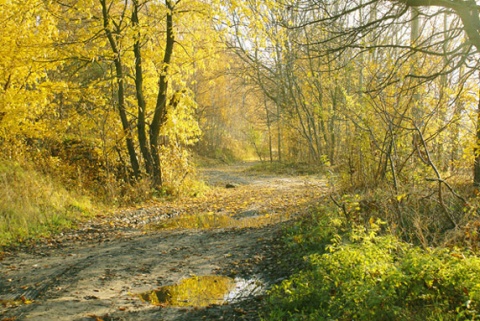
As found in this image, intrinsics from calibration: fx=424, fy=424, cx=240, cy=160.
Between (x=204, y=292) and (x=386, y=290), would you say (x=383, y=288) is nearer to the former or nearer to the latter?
(x=386, y=290)

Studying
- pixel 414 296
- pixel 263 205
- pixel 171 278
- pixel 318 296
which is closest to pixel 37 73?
pixel 263 205

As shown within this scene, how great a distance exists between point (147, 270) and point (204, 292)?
1178 mm

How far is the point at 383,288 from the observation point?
3.60 metres

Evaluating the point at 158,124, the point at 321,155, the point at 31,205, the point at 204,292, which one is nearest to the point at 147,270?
the point at 204,292

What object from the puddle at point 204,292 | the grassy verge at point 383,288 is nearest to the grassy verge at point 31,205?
the puddle at point 204,292

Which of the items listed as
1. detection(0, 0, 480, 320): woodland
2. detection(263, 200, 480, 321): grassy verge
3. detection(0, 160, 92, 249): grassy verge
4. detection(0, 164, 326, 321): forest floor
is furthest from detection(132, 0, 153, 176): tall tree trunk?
detection(263, 200, 480, 321): grassy verge

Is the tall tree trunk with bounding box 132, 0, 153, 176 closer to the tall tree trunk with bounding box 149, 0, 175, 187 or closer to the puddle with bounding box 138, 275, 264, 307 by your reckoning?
the tall tree trunk with bounding box 149, 0, 175, 187

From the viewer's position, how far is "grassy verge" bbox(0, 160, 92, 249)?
7902mm

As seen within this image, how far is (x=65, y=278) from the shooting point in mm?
5656

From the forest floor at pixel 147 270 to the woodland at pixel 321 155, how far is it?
601 millimetres

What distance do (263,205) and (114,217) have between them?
3994 mm

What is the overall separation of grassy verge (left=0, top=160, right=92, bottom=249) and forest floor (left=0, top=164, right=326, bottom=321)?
1.42 ft

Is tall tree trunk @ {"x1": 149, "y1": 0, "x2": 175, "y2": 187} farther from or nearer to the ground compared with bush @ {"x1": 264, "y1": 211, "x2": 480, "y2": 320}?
farther from the ground

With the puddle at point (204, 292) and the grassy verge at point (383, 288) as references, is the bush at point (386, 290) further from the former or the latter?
the puddle at point (204, 292)
